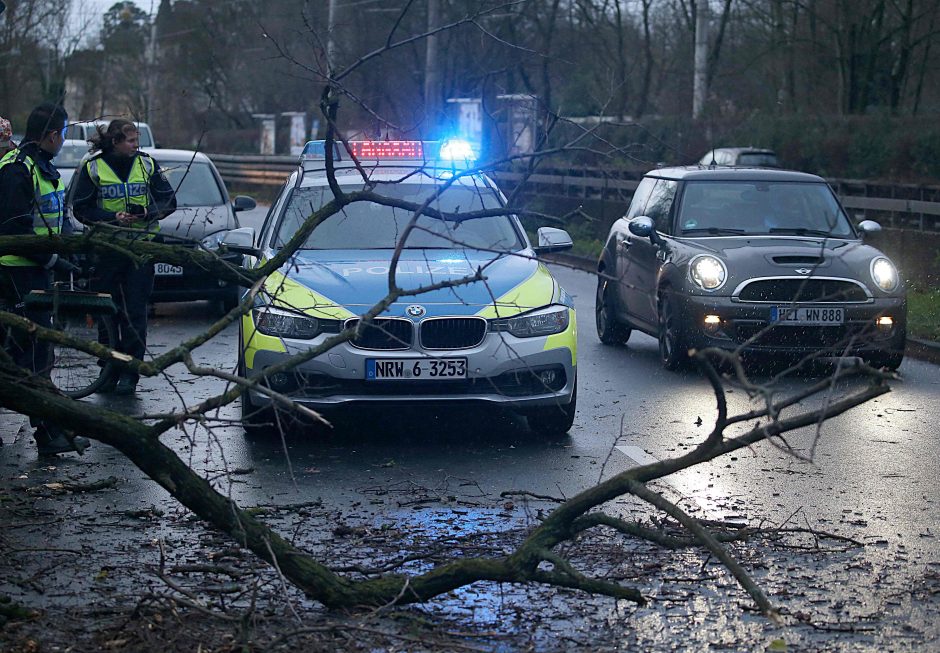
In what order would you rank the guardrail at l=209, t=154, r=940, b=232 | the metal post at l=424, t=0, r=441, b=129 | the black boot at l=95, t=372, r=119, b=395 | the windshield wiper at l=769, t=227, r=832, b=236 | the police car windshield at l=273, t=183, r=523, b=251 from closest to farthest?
the police car windshield at l=273, t=183, r=523, b=251
the black boot at l=95, t=372, r=119, b=395
the windshield wiper at l=769, t=227, r=832, b=236
the guardrail at l=209, t=154, r=940, b=232
the metal post at l=424, t=0, r=441, b=129

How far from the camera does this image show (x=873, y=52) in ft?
100

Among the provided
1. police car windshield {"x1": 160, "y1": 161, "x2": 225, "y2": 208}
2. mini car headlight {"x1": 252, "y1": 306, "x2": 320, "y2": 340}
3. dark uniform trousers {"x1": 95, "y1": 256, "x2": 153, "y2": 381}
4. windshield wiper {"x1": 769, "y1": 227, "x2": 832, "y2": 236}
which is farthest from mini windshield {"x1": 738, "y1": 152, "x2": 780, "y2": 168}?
mini car headlight {"x1": 252, "y1": 306, "x2": 320, "y2": 340}

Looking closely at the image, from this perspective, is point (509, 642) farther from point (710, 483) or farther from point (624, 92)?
point (624, 92)

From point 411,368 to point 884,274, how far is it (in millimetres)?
5008

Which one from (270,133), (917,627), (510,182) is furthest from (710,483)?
(270,133)

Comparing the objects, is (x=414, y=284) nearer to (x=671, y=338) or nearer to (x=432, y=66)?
(x=671, y=338)

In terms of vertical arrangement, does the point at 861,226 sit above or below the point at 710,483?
above

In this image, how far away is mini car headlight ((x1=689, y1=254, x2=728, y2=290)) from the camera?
447 inches

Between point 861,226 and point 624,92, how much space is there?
1195 inches

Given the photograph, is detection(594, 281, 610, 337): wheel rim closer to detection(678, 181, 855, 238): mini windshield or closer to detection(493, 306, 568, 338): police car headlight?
detection(678, 181, 855, 238): mini windshield

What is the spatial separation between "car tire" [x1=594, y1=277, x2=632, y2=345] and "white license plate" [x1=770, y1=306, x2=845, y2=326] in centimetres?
228

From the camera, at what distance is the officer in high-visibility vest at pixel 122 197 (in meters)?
10.2

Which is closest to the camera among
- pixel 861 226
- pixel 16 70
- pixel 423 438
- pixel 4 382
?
pixel 4 382

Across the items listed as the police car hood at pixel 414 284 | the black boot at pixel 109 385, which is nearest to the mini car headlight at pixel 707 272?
the police car hood at pixel 414 284
